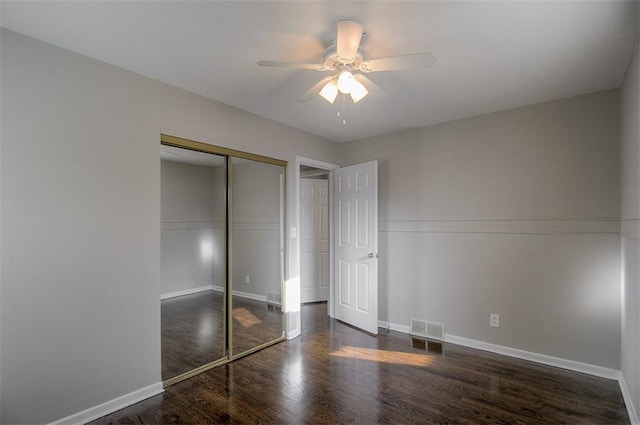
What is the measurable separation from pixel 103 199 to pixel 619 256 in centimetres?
402

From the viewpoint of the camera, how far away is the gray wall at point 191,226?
2.66 metres

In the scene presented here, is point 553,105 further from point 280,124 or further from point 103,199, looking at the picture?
point 103,199

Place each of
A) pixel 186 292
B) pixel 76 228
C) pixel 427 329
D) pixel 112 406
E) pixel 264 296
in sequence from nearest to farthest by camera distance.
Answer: pixel 76 228, pixel 112 406, pixel 186 292, pixel 264 296, pixel 427 329

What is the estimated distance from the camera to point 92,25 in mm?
1832

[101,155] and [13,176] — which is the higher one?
[101,155]

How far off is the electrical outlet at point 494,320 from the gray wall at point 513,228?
51mm

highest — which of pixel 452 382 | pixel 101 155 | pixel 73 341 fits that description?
pixel 101 155

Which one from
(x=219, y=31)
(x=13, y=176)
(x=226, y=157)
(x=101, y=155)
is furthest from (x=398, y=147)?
(x=13, y=176)

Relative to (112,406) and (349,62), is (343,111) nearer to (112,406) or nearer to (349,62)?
(349,62)

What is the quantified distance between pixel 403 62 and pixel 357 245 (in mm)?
2553

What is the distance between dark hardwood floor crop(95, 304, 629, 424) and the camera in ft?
7.12

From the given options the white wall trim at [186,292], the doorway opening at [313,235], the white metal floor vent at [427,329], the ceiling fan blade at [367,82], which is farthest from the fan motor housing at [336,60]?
the doorway opening at [313,235]

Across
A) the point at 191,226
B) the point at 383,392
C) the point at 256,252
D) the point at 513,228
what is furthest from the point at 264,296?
the point at 513,228

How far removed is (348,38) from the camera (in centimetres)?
174
